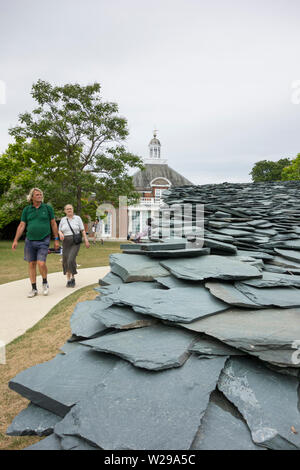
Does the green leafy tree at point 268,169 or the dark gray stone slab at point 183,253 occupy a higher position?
the green leafy tree at point 268,169

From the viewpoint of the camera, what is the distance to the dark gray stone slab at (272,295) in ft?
5.46

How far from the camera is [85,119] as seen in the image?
19.3 meters

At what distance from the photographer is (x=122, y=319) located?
1.69m

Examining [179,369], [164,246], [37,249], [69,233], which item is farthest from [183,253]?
[69,233]

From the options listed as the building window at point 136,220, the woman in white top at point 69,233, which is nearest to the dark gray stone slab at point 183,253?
the woman in white top at point 69,233

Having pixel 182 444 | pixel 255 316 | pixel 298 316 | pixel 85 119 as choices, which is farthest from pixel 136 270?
pixel 85 119

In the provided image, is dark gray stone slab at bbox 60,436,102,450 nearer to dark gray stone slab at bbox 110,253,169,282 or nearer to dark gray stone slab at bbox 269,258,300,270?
dark gray stone slab at bbox 110,253,169,282

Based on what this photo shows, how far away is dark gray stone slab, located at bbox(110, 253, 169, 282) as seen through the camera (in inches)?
85.5

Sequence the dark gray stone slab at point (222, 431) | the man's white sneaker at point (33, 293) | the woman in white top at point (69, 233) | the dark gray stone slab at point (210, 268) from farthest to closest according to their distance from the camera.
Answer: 1. the woman in white top at point (69, 233)
2. the man's white sneaker at point (33, 293)
3. the dark gray stone slab at point (210, 268)
4. the dark gray stone slab at point (222, 431)

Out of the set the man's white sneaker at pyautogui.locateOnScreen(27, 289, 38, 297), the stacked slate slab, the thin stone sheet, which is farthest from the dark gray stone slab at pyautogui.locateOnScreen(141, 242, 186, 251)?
the man's white sneaker at pyautogui.locateOnScreen(27, 289, 38, 297)

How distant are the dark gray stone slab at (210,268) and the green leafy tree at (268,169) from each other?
49329 mm

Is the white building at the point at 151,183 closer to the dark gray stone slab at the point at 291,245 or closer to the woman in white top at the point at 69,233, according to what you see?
the woman in white top at the point at 69,233

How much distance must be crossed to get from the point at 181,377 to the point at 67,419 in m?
0.52

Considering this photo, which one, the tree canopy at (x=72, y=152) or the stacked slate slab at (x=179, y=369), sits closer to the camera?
the stacked slate slab at (x=179, y=369)
